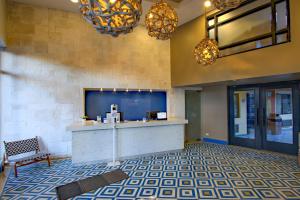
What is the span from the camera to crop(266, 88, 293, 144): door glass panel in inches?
214

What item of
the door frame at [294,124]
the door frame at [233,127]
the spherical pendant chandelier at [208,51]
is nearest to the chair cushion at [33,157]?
the spherical pendant chandelier at [208,51]

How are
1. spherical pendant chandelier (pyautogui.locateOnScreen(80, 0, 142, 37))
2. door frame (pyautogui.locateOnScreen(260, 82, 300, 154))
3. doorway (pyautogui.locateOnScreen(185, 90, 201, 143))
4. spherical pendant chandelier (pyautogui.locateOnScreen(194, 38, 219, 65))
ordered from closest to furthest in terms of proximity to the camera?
spherical pendant chandelier (pyautogui.locateOnScreen(80, 0, 142, 37)), spherical pendant chandelier (pyautogui.locateOnScreen(194, 38, 219, 65)), door frame (pyautogui.locateOnScreen(260, 82, 300, 154)), doorway (pyautogui.locateOnScreen(185, 90, 201, 143))

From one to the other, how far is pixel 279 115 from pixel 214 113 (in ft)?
7.22

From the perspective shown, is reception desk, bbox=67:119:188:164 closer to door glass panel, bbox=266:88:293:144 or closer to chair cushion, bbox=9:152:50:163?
chair cushion, bbox=9:152:50:163

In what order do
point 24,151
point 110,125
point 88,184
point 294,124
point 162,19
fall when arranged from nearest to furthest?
point 162,19 < point 88,184 < point 24,151 < point 110,125 < point 294,124

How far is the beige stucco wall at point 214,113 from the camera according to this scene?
6914 millimetres

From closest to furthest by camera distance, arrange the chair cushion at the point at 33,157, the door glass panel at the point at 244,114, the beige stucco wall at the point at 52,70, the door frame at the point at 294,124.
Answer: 1. the chair cushion at the point at 33,157
2. the beige stucco wall at the point at 52,70
3. the door frame at the point at 294,124
4. the door glass panel at the point at 244,114

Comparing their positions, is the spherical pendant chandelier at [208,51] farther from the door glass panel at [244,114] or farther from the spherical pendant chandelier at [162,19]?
the door glass panel at [244,114]

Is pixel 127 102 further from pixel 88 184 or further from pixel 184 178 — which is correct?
pixel 184 178

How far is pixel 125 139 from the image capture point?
5.25m

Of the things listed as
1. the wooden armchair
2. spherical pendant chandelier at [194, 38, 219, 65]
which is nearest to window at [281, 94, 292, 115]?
spherical pendant chandelier at [194, 38, 219, 65]

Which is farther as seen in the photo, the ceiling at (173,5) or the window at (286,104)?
the window at (286,104)

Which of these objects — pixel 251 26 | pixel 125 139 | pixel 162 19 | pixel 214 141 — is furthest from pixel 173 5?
pixel 214 141

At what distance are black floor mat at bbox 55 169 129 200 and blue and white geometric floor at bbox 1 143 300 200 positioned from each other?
0.48 feet
